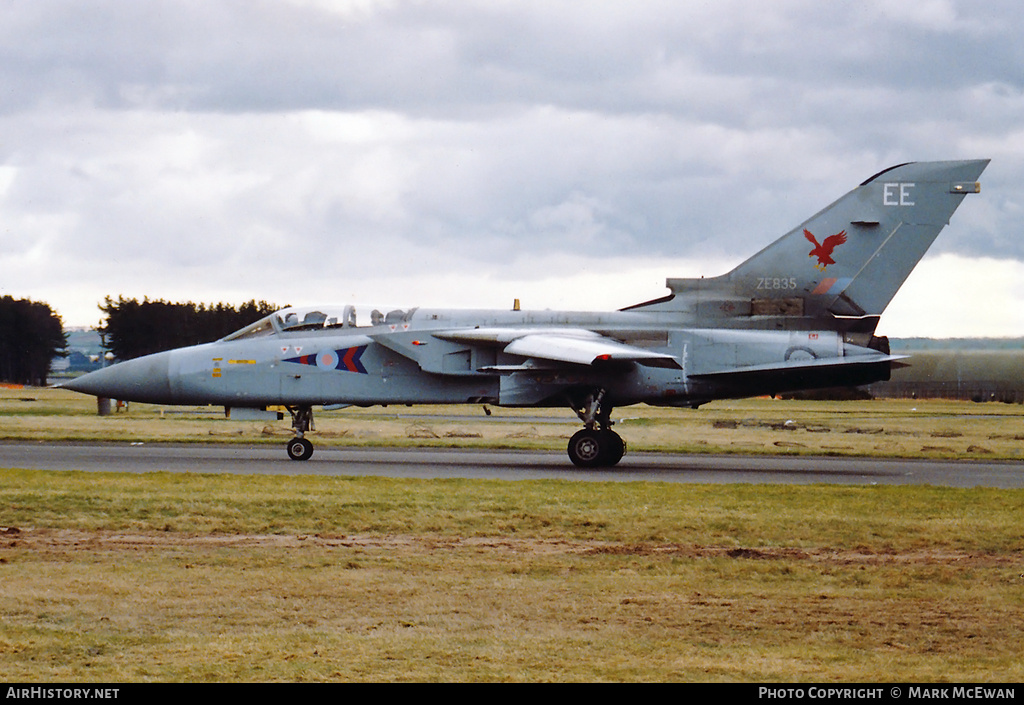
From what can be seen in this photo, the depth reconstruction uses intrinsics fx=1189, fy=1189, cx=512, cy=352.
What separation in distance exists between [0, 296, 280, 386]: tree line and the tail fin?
23435 millimetres

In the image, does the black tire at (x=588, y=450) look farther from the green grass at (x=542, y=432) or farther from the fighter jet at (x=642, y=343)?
the green grass at (x=542, y=432)

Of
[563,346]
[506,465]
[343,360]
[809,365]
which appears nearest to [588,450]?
[506,465]

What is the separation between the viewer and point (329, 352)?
22.6 meters

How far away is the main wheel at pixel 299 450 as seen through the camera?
21734 millimetres

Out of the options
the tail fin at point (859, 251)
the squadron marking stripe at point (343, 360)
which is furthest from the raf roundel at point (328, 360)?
the tail fin at point (859, 251)

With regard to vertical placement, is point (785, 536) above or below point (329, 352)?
below

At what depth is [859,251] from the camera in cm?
2188

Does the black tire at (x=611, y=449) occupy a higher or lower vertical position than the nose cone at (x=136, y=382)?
lower

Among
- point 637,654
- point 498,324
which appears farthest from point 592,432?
point 637,654

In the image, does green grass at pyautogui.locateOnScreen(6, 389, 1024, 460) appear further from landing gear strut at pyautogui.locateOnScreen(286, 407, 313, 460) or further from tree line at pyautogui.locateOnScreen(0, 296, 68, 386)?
tree line at pyautogui.locateOnScreen(0, 296, 68, 386)

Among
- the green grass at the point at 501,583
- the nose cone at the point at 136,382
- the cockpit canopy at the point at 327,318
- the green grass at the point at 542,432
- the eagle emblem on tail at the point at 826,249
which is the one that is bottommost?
the green grass at the point at 501,583

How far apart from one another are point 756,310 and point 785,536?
1040cm

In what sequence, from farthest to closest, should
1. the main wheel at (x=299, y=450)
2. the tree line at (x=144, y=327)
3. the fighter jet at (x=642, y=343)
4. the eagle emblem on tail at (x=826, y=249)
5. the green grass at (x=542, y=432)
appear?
the tree line at (x=144, y=327)
the green grass at (x=542, y=432)
the eagle emblem on tail at (x=826, y=249)
the main wheel at (x=299, y=450)
the fighter jet at (x=642, y=343)
